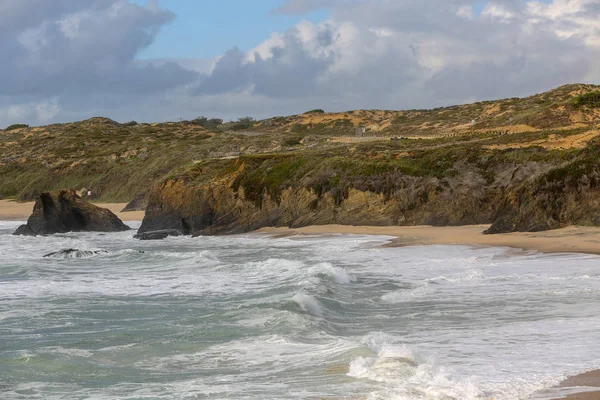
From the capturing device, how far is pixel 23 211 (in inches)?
2203

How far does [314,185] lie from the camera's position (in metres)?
33.2

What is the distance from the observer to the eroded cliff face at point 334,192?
2938 cm

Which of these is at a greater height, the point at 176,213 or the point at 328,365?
the point at 176,213

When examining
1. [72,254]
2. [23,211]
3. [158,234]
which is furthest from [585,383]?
[23,211]

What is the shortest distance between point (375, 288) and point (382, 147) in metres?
24.3

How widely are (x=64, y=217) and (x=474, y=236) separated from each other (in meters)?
20.4

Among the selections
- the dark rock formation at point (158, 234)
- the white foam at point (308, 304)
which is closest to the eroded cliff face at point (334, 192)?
the dark rock formation at point (158, 234)

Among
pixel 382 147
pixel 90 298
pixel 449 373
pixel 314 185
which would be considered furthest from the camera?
pixel 382 147

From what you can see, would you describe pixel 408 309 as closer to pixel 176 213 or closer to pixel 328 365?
pixel 328 365

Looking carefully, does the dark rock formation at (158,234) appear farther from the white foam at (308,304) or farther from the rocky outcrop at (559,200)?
the white foam at (308,304)

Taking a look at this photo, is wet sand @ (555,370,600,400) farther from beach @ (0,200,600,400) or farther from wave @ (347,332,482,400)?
wave @ (347,332,482,400)

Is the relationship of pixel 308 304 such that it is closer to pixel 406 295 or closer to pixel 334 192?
pixel 406 295

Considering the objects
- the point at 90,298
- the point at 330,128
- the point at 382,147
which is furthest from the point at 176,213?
the point at 330,128

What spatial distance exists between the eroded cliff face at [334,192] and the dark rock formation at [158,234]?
26 cm
